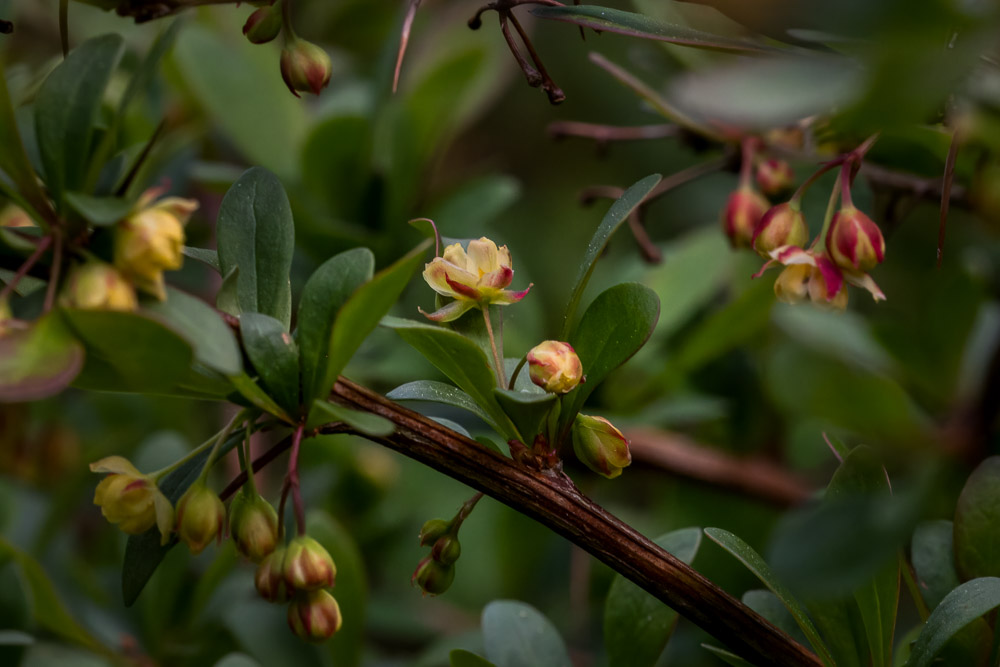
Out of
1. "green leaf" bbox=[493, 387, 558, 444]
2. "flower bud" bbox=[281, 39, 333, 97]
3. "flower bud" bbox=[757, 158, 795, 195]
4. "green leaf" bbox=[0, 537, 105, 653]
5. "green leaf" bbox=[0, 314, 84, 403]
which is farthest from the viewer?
"flower bud" bbox=[757, 158, 795, 195]

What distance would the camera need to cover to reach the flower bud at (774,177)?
1037 millimetres

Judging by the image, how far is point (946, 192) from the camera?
0.66 meters

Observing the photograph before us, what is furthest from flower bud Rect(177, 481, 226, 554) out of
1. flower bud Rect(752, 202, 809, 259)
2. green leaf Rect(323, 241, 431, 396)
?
flower bud Rect(752, 202, 809, 259)

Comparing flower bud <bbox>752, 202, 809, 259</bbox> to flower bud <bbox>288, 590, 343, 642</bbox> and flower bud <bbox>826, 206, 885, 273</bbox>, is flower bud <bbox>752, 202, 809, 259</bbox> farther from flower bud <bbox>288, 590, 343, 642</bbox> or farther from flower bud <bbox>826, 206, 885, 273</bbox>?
flower bud <bbox>288, 590, 343, 642</bbox>

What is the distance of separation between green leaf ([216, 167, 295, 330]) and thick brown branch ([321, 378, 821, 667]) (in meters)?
0.09

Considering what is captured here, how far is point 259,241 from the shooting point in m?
0.68

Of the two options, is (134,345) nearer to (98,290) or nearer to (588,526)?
(98,290)

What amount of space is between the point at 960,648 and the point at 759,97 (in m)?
0.51

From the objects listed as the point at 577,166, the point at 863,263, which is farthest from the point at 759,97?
the point at 577,166

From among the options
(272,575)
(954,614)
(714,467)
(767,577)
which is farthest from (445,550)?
(714,467)

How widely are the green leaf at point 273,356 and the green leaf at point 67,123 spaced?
5.3 inches

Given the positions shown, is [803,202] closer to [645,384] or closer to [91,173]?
[645,384]

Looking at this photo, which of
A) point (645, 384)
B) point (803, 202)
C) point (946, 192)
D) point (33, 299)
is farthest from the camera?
point (645, 384)

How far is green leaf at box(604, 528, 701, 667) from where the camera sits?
0.76 metres
